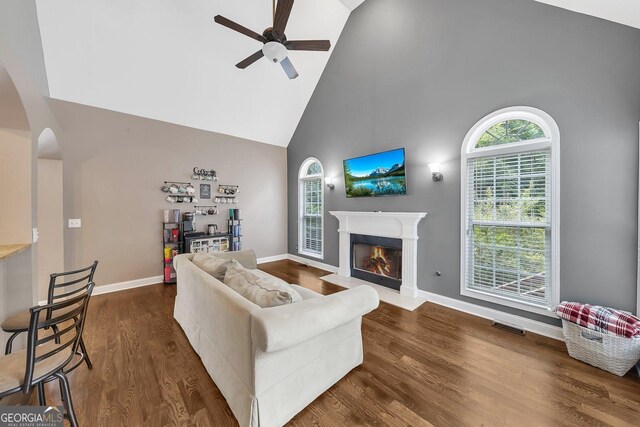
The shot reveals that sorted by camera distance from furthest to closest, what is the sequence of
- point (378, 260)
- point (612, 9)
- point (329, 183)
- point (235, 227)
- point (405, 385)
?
point (235, 227)
point (329, 183)
point (378, 260)
point (612, 9)
point (405, 385)

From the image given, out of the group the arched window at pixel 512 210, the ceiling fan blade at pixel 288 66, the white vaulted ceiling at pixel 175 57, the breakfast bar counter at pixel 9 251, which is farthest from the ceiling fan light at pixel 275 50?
the breakfast bar counter at pixel 9 251

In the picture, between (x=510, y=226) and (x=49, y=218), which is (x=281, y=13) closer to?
(x=510, y=226)

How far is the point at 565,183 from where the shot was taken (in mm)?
2445

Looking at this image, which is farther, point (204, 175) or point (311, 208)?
point (311, 208)

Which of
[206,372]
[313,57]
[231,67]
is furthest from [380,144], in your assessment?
[206,372]

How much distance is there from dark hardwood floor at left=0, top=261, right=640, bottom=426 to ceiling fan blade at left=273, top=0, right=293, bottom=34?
125 inches

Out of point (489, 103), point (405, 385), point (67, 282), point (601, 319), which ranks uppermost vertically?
point (489, 103)

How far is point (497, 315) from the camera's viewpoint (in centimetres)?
288

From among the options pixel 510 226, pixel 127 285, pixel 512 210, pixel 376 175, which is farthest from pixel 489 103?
pixel 127 285

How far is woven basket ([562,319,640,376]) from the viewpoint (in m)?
1.91

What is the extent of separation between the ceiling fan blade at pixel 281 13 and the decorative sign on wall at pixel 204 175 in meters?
3.11

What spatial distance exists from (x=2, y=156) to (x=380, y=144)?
4.23 meters

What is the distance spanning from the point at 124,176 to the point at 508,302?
226 inches

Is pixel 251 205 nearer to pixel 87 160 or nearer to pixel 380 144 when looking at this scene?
pixel 87 160
